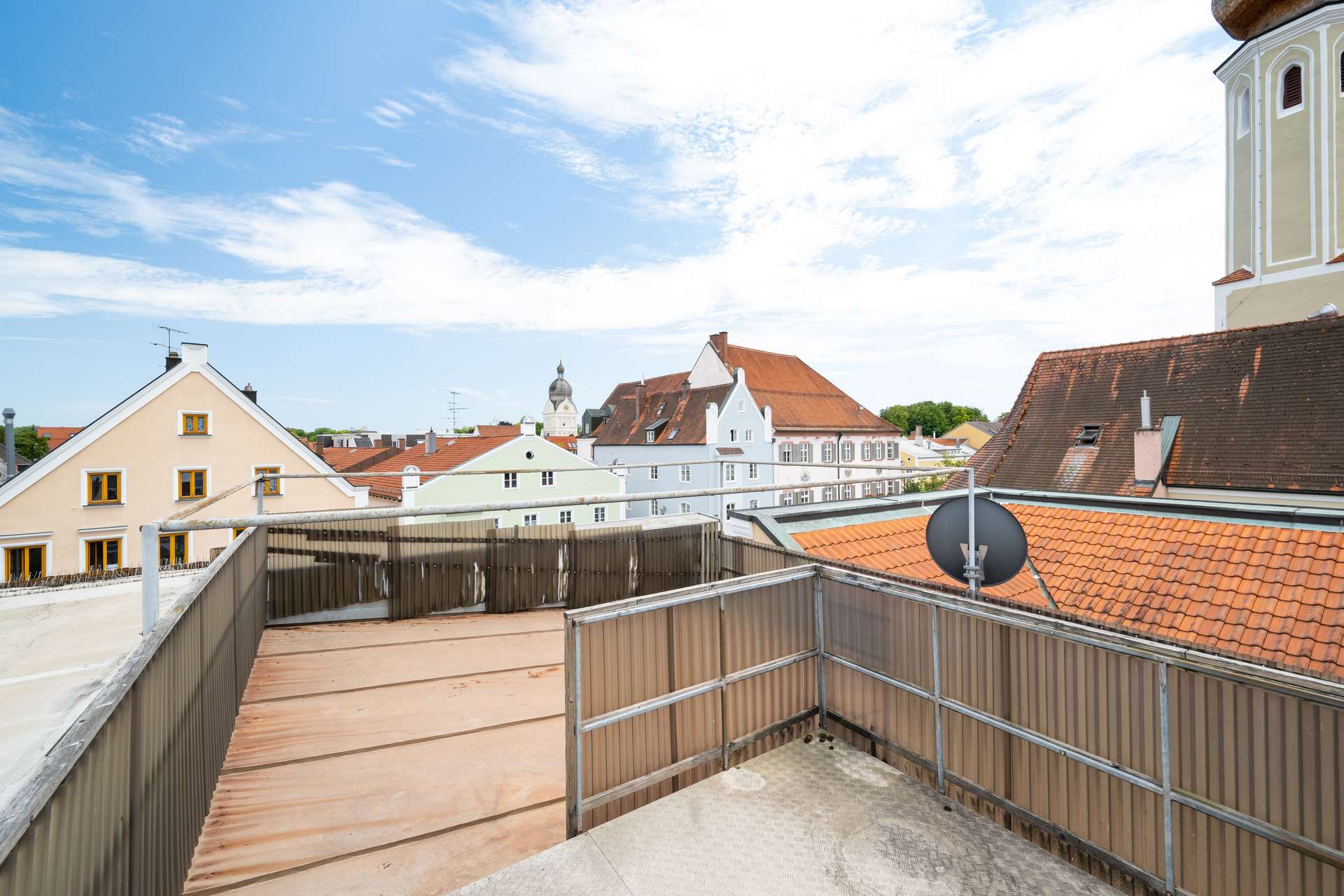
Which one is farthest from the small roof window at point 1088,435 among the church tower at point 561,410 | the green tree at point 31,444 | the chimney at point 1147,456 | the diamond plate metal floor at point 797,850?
the green tree at point 31,444

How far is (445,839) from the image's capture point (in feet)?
11.4

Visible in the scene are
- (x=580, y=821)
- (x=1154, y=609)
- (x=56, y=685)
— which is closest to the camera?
(x=580, y=821)

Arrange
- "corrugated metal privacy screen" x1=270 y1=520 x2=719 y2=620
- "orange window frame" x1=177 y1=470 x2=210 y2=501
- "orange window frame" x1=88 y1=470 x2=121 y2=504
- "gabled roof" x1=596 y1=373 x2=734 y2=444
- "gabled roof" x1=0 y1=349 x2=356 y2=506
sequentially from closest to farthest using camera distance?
"corrugated metal privacy screen" x1=270 y1=520 x2=719 y2=620 → "gabled roof" x1=0 y1=349 x2=356 y2=506 → "orange window frame" x1=88 y1=470 x2=121 y2=504 → "orange window frame" x1=177 y1=470 x2=210 y2=501 → "gabled roof" x1=596 y1=373 x2=734 y2=444

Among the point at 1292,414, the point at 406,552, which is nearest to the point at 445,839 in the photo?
the point at 406,552

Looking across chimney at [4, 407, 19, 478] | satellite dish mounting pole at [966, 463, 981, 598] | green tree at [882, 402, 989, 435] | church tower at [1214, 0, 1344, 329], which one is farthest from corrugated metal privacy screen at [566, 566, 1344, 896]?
green tree at [882, 402, 989, 435]

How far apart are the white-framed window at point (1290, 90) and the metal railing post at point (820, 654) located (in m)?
32.0

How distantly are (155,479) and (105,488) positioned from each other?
3.94 ft

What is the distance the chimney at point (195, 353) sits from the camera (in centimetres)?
1906

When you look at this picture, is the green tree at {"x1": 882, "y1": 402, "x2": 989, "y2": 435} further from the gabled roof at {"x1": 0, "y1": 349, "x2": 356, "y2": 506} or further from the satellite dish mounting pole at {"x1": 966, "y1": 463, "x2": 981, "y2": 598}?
the satellite dish mounting pole at {"x1": 966, "y1": 463, "x2": 981, "y2": 598}

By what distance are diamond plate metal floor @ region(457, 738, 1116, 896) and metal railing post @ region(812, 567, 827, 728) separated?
2.25 ft

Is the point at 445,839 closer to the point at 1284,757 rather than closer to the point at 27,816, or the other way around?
the point at 27,816

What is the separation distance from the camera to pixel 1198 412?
51.3 feet

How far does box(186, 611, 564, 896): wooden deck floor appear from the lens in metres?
3.24

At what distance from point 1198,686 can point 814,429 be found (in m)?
37.8
